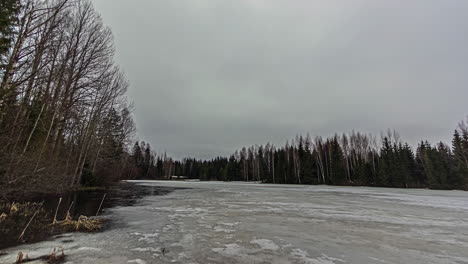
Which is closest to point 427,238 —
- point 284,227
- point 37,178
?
point 284,227

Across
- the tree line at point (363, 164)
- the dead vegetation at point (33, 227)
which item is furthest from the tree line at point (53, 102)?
the tree line at point (363, 164)

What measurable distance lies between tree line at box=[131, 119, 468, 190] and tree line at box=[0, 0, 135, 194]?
65.0 ft

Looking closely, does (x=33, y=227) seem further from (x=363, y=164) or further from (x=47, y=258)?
(x=363, y=164)

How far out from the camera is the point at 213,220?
6.64 m

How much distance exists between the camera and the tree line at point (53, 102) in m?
6.59

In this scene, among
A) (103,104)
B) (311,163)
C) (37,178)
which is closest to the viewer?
(37,178)

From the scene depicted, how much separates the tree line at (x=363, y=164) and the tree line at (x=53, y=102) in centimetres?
1980

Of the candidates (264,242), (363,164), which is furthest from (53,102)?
(363,164)

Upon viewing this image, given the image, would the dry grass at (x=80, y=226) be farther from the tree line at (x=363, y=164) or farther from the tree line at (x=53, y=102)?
the tree line at (x=363, y=164)

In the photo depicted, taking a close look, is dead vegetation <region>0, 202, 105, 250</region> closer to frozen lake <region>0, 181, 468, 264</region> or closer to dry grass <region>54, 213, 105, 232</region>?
dry grass <region>54, 213, 105, 232</region>

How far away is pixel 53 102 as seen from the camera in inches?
436

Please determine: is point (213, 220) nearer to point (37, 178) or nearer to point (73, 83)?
point (37, 178)

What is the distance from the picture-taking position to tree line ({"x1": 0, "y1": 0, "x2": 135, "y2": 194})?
6.59 metres

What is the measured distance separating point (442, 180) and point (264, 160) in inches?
1315
